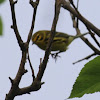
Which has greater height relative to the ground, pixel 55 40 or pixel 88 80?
pixel 88 80

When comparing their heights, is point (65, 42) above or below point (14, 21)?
below

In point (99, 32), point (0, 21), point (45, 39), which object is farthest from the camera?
point (45, 39)

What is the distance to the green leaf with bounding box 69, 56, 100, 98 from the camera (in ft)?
5.00

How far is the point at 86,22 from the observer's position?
192cm

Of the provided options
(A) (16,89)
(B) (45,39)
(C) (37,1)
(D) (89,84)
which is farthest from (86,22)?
(B) (45,39)

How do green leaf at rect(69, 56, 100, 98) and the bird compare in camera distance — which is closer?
green leaf at rect(69, 56, 100, 98)

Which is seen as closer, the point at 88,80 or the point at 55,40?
the point at 88,80

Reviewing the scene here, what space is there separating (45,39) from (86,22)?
18.2 ft

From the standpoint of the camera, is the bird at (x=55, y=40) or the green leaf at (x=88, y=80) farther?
the bird at (x=55, y=40)

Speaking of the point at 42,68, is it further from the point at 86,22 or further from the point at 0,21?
the point at 0,21

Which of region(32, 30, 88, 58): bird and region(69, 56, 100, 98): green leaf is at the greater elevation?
region(69, 56, 100, 98): green leaf

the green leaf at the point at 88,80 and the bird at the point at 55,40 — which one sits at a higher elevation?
the green leaf at the point at 88,80

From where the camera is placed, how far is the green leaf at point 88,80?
1.53 meters

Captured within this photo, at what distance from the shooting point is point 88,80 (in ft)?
5.20
